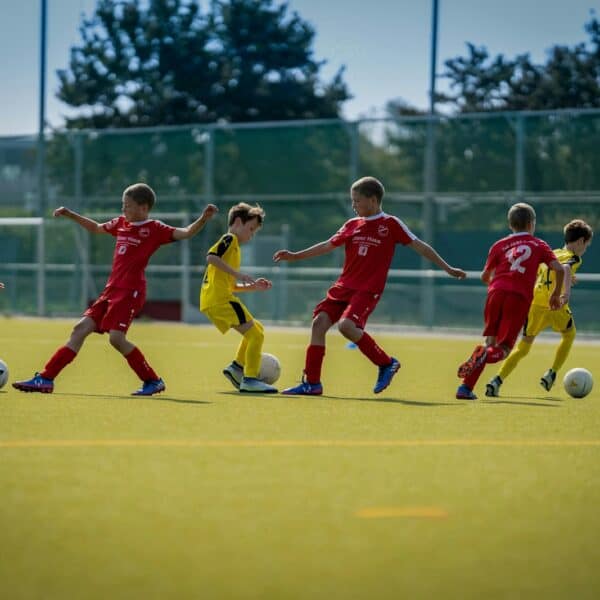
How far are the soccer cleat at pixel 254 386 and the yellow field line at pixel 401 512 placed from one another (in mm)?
5358

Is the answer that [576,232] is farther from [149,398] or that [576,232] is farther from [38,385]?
[38,385]

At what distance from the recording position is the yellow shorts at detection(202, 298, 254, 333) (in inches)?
432

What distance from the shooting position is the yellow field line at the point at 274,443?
286 inches

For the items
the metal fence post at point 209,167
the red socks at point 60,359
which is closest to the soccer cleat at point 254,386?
the red socks at point 60,359

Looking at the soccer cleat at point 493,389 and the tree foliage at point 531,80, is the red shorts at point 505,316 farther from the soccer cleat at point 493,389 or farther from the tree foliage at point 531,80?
the tree foliage at point 531,80

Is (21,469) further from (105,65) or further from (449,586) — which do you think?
(105,65)

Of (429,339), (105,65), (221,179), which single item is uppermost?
(105,65)

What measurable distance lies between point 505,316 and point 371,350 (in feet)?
3.33

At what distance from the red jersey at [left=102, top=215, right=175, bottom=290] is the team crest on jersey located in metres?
1.55

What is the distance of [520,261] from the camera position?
416 inches

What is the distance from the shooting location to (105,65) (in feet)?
163

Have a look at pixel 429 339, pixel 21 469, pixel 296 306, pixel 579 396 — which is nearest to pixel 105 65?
pixel 296 306

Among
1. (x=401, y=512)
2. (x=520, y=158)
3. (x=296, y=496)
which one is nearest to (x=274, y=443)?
(x=296, y=496)

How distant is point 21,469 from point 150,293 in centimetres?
2258
